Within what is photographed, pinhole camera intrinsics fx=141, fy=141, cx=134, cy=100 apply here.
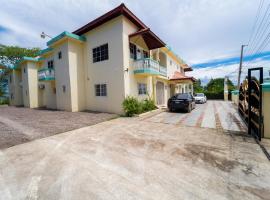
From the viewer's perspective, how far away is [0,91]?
3031 cm

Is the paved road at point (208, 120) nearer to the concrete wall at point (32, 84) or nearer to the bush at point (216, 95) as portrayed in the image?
the concrete wall at point (32, 84)

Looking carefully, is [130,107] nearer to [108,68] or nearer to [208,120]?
[108,68]

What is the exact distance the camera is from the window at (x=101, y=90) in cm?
1188

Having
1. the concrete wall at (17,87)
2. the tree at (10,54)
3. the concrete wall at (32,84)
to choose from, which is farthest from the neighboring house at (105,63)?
the tree at (10,54)

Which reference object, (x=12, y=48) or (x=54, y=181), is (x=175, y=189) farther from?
(x=12, y=48)

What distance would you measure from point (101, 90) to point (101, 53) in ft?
10.2

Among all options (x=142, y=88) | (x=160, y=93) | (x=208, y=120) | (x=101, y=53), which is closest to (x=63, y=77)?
(x=101, y=53)

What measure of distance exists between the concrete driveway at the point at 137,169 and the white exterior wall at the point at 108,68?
6.26m

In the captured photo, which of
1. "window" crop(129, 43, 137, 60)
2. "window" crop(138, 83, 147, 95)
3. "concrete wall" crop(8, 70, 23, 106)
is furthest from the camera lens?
"concrete wall" crop(8, 70, 23, 106)

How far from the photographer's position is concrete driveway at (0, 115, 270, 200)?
247 centimetres

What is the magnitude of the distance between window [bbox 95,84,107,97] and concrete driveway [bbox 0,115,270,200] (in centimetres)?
699

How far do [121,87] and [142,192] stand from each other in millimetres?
Result: 8781

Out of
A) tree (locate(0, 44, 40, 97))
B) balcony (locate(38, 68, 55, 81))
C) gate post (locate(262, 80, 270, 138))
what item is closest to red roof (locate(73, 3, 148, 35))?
balcony (locate(38, 68, 55, 81))

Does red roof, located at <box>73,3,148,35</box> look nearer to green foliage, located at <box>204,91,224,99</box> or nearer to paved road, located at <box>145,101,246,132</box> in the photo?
paved road, located at <box>145,101,246,132</box>
